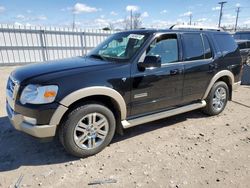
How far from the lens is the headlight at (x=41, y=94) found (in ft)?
9.50

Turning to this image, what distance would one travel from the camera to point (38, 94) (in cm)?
290

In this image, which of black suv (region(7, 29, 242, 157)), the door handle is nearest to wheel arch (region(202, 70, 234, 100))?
black suv (region(7, 29, 242, 157))

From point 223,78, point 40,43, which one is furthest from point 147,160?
point 40,43

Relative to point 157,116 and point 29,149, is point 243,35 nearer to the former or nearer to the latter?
point 157,116

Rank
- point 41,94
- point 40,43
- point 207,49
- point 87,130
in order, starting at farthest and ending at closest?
1. point 40,43
2. point 207,49
3. point 87,130
4. point 41,94

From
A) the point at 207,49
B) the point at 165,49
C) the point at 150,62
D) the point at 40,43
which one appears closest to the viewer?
the point at 150,62

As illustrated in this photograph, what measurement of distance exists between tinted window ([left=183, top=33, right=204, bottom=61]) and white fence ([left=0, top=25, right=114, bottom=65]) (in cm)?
1122

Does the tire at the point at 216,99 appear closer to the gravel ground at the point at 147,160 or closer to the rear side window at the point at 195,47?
the gravel ground at the point at 147,160

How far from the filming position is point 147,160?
131 inches

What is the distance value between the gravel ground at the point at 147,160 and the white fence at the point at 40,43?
963 cm

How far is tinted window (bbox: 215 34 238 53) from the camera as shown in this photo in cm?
486

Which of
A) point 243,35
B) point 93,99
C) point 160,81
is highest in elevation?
point 243,35

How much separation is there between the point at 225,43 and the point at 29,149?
4.48 meters

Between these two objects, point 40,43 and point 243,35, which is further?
point 243,35
